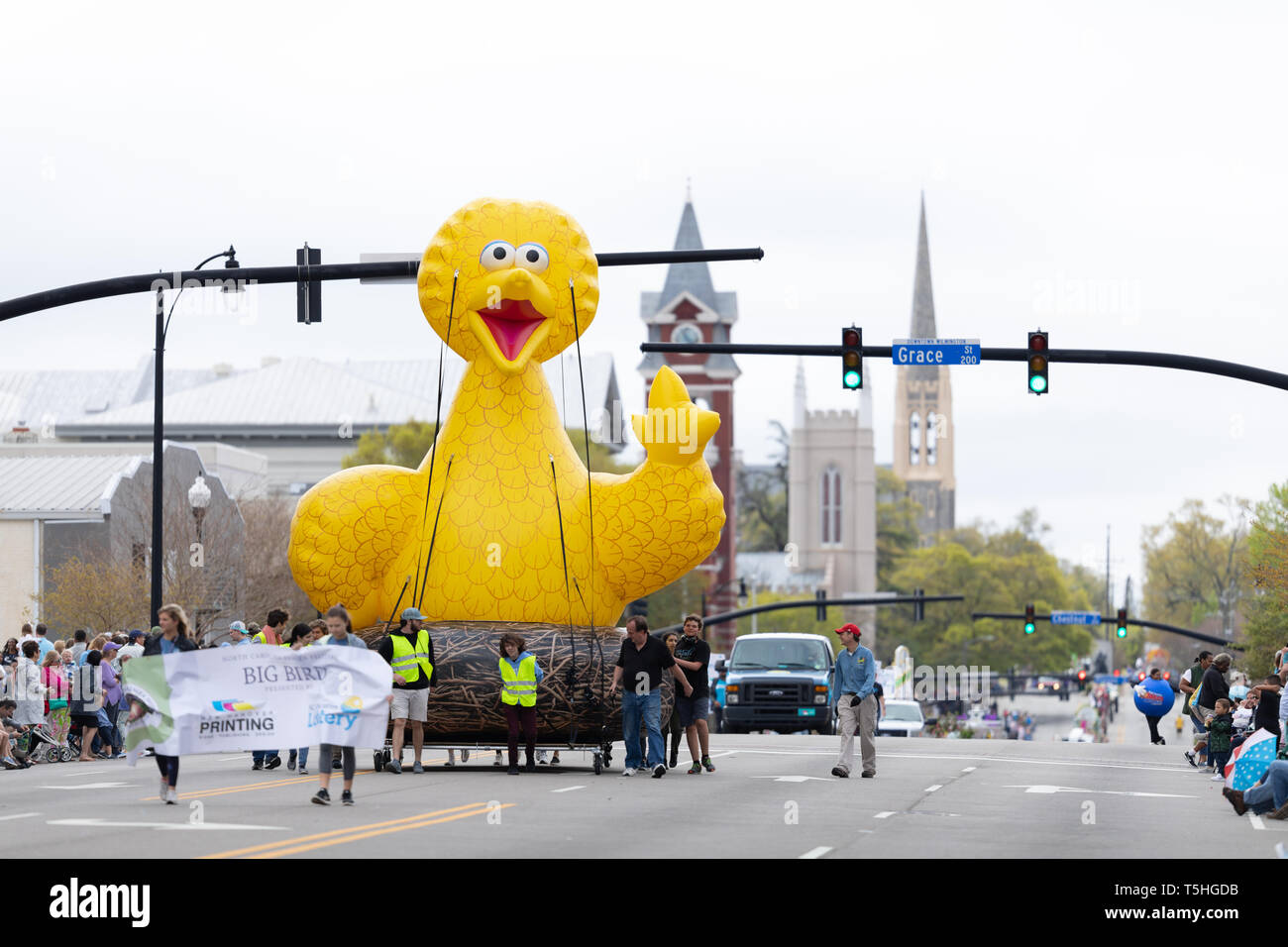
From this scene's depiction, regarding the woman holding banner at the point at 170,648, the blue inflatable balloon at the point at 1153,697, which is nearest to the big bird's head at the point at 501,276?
the woman holding banner at the point at 170,648

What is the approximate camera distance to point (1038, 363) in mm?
24656

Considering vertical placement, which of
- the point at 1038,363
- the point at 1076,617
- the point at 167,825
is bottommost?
the point at 1076,617

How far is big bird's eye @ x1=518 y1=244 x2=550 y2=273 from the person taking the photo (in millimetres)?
21312

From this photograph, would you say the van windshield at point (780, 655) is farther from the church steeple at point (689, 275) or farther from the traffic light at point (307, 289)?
the church steeple at point (689, 275)

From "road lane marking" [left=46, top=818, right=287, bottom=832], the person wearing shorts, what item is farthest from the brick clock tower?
"road lane marking" [left=46, top=818, right=287, bottom=832]

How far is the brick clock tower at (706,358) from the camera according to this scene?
360 ft

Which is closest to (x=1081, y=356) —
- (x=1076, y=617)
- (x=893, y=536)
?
(x=1076, y=617)

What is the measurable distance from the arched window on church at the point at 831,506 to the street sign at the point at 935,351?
12415 cm

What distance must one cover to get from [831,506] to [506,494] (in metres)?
129

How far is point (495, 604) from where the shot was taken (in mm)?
21094

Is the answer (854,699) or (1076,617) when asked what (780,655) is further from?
(1076,617)

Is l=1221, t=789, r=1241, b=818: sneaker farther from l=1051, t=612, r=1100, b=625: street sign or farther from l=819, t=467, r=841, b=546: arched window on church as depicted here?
l=819, t=467, r=841, b=546: arched window on church

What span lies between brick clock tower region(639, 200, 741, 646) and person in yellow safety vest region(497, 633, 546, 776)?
86957 mm
